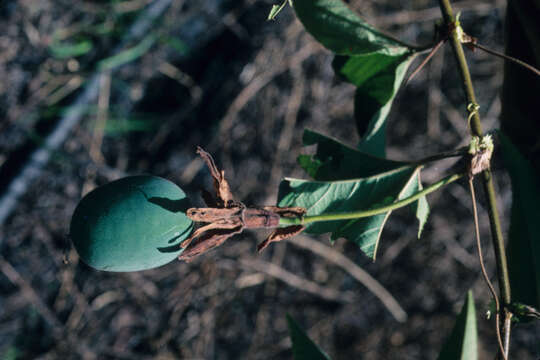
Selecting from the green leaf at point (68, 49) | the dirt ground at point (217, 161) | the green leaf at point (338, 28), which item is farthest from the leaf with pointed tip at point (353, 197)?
the green leaf at point (68, 49)

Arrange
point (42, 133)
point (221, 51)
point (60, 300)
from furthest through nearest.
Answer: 1. point (221, 51)
2. point (60, 300)
3. point (42, 133)

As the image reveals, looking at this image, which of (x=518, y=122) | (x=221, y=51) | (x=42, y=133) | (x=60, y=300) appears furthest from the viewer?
(x=221, y=51)

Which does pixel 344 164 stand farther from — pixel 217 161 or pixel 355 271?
pixel 355 271

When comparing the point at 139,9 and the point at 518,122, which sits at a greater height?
the point at 518,122

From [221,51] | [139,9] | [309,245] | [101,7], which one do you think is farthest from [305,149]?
→ [101,7]

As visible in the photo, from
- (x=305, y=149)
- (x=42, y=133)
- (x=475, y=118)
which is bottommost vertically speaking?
(x=42, y=133)

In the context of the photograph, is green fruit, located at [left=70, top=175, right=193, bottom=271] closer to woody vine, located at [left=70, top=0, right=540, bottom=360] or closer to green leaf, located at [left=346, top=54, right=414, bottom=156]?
woody vine, located at [left=70, top=0, right=540, bottom=360]

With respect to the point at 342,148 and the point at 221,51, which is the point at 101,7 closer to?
the point at 221,51

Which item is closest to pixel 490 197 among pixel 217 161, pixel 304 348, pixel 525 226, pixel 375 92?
pixel 525 226
